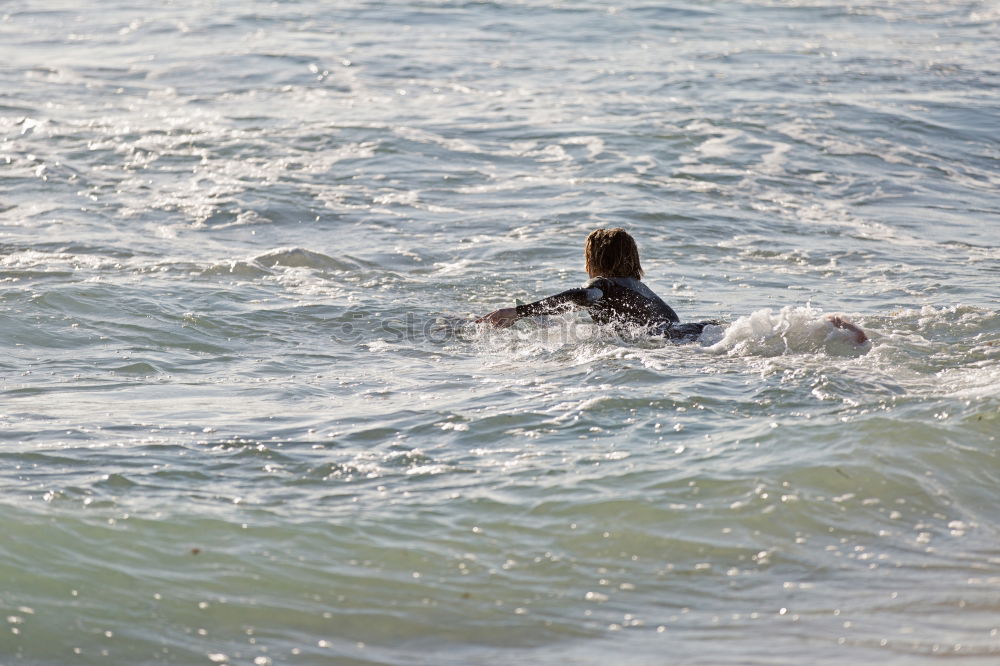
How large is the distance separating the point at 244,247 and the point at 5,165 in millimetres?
4622

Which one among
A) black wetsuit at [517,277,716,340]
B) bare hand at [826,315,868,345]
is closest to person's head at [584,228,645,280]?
black wetsuit at [517,277,716,340]

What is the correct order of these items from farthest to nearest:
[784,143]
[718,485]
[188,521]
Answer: [784,143]
[718,485]
[188,521]

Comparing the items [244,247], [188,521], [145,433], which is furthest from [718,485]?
[244,247]

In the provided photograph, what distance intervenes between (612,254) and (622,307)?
1.34ft

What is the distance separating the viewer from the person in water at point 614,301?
799 cm

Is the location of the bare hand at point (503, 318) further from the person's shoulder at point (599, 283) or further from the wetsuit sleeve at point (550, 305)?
the person's shoulder at point (599, 283)

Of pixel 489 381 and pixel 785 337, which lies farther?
pixel 785 337

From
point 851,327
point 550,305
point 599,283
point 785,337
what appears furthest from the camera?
point 599,283

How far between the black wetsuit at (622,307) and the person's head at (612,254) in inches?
4.1

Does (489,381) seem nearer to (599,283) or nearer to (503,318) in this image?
(503,318)

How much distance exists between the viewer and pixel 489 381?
24.0 ft

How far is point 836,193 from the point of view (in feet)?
43.8

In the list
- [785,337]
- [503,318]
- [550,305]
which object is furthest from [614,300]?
[785,337]

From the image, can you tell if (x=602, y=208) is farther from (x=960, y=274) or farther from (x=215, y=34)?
(x=215, y=34)
